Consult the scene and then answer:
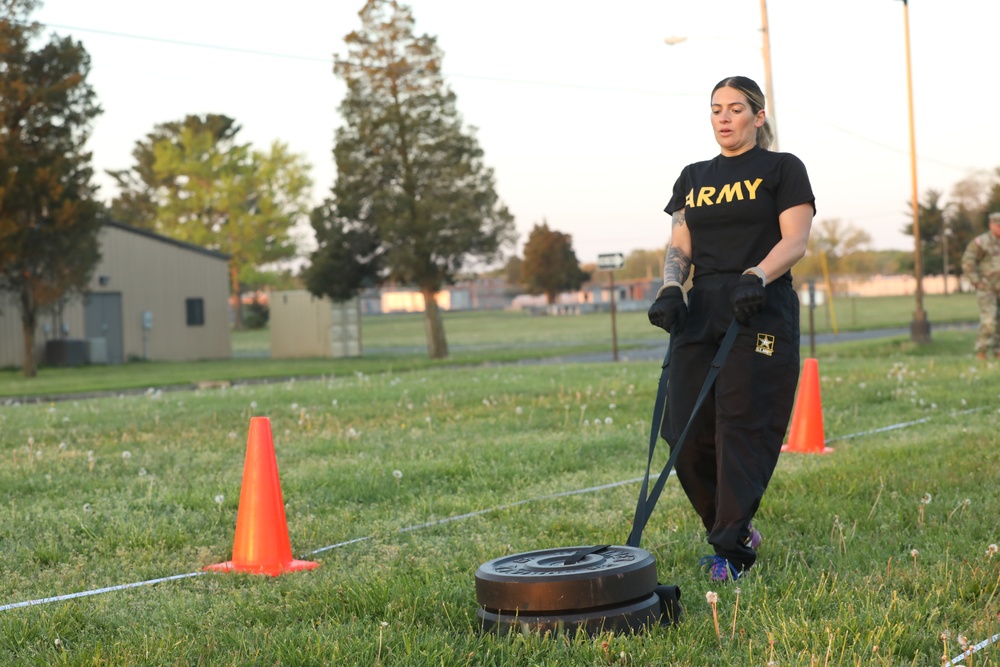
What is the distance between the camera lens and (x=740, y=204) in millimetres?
4594

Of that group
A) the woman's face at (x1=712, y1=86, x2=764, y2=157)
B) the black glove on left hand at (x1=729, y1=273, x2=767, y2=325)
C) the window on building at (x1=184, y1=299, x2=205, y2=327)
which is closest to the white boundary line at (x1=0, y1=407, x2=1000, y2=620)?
the black glove on left hand at (x1=729, y1=273, x2=767, y2=325)

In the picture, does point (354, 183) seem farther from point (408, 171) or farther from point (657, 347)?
point (657, 347)

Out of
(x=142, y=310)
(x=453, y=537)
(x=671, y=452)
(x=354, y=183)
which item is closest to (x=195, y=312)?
(x=142, y=310)

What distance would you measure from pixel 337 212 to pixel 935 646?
101 feet

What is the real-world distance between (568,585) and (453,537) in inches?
74.1

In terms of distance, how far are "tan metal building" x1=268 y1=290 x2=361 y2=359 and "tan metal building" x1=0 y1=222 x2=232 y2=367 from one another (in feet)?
6.00

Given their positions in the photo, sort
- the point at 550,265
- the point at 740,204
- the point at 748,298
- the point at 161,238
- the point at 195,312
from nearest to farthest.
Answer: the point at 748,298
the point at 740,204
the point at 161,238
the point at 195,312
the point at 550,265

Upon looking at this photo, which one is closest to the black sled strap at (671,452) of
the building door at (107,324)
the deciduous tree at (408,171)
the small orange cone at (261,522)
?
the small orange cone at (261,522)

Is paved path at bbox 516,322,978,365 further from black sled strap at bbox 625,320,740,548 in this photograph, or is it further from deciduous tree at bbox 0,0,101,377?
black sled strap at bbox 625,320,740,548

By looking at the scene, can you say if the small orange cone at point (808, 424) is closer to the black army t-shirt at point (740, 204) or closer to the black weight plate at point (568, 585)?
the black army t-shirt at point (740, 204)

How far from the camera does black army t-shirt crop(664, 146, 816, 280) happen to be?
455 cm

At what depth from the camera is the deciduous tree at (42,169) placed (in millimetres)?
27266

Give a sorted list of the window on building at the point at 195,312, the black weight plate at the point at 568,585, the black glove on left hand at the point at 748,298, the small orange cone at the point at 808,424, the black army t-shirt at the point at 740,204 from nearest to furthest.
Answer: the black weight plate at the point at 568,585
the black glove on left hand at the point at 748,298
the black army t-shirt at the point at 740,204
the small orange cone at the point at 808,424
the window on building at the point at 195,312

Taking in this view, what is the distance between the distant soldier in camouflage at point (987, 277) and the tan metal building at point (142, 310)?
81.6 ft
